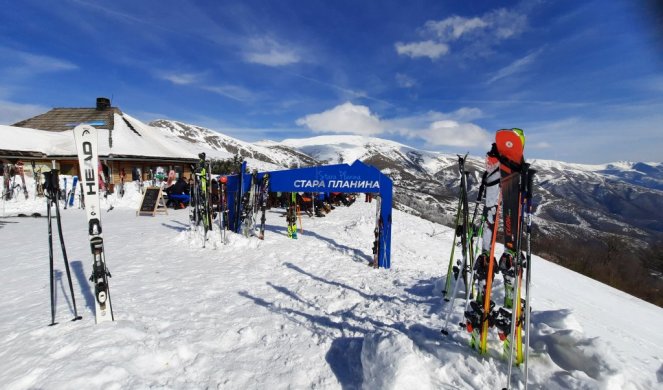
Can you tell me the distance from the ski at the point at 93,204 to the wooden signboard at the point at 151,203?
14.3 m

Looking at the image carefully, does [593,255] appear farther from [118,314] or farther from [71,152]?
[71,152]

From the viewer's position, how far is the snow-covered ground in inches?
151

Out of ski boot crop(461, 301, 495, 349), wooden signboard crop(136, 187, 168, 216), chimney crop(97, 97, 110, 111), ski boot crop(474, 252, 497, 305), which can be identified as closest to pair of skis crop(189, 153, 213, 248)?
wooden signboard crop(136, 187, 168, 216)

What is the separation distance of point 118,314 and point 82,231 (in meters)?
10.1

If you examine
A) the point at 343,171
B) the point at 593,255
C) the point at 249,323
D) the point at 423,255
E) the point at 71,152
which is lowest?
the point at 593,255

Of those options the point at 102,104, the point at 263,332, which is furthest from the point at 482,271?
the point at 102,104

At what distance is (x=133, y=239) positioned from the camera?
39.0 ft

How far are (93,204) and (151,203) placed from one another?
15.3m

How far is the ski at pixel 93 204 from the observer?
4789 millimetres

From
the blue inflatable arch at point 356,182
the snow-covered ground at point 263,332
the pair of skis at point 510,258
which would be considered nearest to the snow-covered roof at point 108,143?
the snow-covered ground at point 263,332

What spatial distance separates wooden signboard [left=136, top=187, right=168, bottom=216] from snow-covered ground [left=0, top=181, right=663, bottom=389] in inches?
290

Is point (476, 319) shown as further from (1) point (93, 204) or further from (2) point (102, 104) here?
(2) point (102, 104)

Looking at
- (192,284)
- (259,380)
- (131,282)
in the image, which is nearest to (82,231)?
(131,282)

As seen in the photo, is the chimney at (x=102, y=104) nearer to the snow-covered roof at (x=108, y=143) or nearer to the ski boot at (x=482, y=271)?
the snow-covered roof at (x=108, y=143)
